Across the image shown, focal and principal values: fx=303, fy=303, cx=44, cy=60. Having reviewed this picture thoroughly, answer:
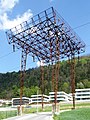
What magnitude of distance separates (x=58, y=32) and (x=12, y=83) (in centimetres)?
16153

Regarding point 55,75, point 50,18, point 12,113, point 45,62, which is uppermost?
point 50,18

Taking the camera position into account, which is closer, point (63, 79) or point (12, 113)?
point (12, 113)

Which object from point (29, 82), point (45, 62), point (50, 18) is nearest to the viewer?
point (50, 18)

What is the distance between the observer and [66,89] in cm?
16888

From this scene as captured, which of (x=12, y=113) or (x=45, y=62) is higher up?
(x=45, y=62)

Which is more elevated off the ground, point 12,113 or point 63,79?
point 63,79

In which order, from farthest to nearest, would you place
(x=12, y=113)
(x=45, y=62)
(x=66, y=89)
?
(x=66, y=89) < (x=45, y=62) < (x=12, y=113)

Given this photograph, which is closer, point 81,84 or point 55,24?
point 55,24

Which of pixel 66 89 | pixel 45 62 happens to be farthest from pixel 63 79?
pixel 45 62

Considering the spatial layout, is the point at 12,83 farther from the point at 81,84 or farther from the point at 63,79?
the point at 81,84

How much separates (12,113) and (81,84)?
435 ft

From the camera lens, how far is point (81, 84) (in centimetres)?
17088

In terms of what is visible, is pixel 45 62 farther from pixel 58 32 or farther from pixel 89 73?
pixel 89 73

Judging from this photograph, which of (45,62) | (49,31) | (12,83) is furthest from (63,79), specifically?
(49,31)
